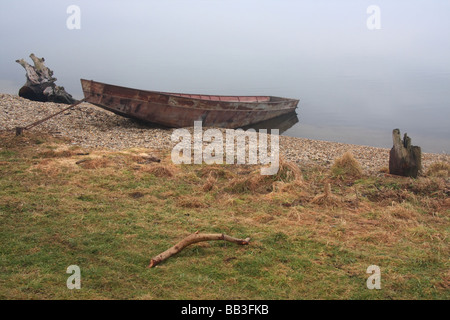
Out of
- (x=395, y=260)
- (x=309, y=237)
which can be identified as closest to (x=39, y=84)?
(x=309, y=237)

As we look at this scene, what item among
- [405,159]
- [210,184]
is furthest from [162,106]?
[405,159]

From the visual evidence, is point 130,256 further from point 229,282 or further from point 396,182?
→ point 396,182

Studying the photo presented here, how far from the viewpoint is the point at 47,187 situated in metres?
8.63

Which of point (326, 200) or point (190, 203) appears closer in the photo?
point (190, 203)

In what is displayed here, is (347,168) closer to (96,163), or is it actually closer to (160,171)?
(160,171)

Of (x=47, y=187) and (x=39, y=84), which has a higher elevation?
(x=39, y=84)

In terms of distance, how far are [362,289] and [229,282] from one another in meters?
1.68

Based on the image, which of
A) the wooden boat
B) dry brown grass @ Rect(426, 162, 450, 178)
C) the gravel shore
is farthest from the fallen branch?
the wooden boat

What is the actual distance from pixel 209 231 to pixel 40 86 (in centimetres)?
1852

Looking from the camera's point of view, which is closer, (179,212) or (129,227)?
(129,227)

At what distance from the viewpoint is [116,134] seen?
50.0 feet

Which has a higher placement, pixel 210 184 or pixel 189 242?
pixel 210 184
